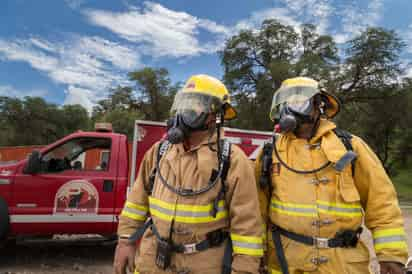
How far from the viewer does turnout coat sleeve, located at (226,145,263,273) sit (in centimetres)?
170

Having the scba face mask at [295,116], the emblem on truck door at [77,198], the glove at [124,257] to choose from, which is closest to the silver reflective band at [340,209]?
the scba face mask at [295,116]

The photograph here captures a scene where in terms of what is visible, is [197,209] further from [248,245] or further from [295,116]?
[295,116]

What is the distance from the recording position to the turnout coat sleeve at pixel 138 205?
2.05m

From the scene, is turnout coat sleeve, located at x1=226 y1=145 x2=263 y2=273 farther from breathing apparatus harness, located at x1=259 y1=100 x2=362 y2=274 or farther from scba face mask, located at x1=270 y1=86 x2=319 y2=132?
scba face mask, located at x1=270 y1=86 x2=319 y2=132

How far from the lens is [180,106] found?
2.09 metres

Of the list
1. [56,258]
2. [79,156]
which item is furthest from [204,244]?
[56,258]

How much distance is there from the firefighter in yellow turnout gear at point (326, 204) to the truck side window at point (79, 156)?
10.5ft

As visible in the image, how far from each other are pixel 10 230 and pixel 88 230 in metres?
1.00

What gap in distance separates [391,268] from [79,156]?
13.8ft

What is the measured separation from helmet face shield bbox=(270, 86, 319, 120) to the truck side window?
312 centimetres

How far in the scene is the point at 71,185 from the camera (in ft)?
13.9

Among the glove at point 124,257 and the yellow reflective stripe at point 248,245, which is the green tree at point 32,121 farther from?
the yellow reflective stripe at point 248,245

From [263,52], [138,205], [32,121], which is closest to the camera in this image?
[138,205]

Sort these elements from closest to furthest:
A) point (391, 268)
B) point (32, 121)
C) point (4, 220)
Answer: point (391, 268) < point (4, 220) < point (32, 121)
